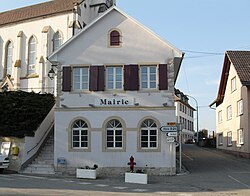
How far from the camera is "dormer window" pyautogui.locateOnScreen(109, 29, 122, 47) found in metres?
25.1

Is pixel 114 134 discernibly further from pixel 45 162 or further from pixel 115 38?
pixel 115 38

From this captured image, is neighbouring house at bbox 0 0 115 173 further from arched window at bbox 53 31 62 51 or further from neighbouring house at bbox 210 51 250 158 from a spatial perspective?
neighbouring house at bbox 210 51 250 158

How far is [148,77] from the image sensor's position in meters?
24.6

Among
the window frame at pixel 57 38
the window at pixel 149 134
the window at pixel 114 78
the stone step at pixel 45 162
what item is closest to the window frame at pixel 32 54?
the window frame at pixel 57 38

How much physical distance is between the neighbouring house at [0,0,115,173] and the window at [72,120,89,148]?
21567 mm

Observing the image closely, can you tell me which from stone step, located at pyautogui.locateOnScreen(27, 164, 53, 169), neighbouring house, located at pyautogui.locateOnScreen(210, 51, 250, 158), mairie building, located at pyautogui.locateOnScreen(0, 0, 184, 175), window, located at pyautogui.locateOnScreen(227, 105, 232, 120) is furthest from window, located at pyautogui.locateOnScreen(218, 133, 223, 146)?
stone step, located at pyautogui.locateOnScreen(27, 164, 53, 169)

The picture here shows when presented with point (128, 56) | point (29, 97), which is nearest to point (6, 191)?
point (128, 56)

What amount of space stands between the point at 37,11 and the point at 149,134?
1347 inches

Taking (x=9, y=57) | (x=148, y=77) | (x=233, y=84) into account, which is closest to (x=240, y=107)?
(x=233, y=84)

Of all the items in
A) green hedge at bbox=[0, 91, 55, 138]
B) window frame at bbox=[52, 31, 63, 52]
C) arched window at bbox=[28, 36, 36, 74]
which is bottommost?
green hedge at bbox=[0, 91, 55, 138]

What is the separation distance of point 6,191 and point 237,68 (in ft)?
83.0

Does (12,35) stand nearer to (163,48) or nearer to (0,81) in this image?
(0,81)

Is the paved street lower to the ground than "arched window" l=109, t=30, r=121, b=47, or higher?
lower

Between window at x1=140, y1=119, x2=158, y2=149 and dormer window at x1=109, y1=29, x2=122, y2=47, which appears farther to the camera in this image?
dormer window at x1=109, y1=29, x2=122, y2=47
